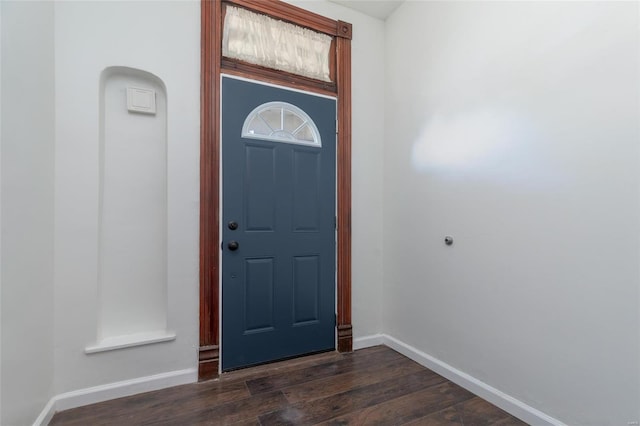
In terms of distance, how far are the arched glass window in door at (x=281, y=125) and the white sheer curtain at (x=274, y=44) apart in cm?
32

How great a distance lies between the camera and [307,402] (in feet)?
5.68

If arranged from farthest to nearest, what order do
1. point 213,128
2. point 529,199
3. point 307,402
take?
point 213,128 < point 307,402 < point 529,199

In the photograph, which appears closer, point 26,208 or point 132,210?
point 26,208

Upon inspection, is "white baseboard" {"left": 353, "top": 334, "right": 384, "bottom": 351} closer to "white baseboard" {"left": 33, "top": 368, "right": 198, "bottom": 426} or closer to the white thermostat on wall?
"white baseboard" {"left": 33, "top": 368, "right": 198, "bottom": 426}

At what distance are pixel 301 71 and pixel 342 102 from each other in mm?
416

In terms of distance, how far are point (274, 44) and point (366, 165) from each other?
1.22m

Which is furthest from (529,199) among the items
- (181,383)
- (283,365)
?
(181,383)

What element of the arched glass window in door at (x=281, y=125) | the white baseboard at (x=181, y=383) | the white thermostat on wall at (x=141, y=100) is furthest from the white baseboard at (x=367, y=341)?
the white thermostat on wall at (x=141, y=100)

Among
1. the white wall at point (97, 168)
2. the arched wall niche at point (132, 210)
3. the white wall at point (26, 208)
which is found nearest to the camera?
the white wall at point (26, 208)

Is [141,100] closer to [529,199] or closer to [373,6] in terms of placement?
[373,6]

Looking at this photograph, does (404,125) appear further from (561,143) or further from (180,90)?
(180,90)

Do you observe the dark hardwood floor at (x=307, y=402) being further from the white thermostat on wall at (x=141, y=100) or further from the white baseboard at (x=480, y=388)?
the white thermostat on wall at (x=141, y=100)

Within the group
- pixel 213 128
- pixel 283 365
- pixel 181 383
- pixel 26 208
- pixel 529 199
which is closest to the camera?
pixel 26 208

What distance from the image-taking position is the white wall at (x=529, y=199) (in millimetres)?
1271
